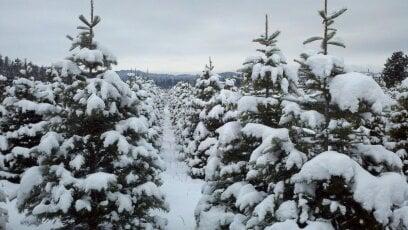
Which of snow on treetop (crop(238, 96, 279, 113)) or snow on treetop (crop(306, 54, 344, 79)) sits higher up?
snow on treetop (crop(306, 54, 344, 79))

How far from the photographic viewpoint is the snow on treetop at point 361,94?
666 centimetres

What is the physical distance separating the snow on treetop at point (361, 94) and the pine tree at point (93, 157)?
586cm

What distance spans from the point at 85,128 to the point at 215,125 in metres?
11.4

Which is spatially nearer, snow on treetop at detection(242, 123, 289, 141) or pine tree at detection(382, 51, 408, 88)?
snow on treetop at detection(242, 123, 289, 141)

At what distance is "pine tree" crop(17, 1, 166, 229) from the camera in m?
10.3

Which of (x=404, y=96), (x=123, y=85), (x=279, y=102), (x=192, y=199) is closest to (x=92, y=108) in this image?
(x=123, y=85)

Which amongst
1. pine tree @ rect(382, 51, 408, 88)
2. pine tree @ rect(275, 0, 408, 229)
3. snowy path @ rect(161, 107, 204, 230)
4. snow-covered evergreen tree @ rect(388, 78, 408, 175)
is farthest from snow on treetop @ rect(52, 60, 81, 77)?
pine tree @ rect(382, 51, 408, 88)

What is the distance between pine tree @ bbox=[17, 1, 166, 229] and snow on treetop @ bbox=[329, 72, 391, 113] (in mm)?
5862

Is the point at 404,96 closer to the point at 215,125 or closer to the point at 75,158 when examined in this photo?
the point at 215,125

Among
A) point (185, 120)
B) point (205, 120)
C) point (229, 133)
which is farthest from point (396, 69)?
point (229, 133)

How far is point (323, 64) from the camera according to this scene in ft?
23.5

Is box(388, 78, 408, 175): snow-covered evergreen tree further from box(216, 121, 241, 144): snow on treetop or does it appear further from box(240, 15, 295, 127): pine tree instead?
box(216, 121, 241, 144): snow on treetop

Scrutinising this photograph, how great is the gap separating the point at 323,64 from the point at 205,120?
16.0m

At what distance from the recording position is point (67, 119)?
1111 centimetres
